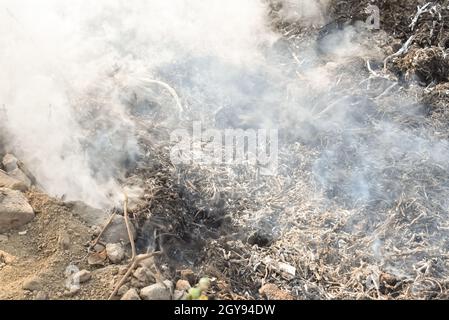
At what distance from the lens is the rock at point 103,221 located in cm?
373

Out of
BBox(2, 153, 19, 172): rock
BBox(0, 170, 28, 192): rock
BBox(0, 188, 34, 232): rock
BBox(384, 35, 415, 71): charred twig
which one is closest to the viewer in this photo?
BBox(0, 188, 34, 232): rock

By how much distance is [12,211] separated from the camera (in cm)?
368

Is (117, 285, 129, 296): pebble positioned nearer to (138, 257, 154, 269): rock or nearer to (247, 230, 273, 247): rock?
(138, 257, 154, 269): rock

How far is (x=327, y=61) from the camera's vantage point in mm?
5414

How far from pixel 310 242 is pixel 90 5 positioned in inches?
137

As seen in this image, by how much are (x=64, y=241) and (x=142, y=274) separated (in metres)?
0.66

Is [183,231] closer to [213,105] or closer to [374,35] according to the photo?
[213,105]

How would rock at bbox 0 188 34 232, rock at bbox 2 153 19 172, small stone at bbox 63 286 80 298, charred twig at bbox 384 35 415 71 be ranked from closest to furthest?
small stone at bbox 63 286 80 298 < rock at bbox 0 188 34 232 < rock at bbox 2 153 19 172 < charred twig at bbox 384 35 415 71

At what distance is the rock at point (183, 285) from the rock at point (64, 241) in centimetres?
86

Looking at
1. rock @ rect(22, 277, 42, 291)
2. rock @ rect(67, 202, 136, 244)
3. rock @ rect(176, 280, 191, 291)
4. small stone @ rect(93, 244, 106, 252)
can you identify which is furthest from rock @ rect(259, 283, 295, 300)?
rock @ rect(22, 277, 42, 291)

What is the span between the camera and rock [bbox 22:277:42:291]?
3.32 metres

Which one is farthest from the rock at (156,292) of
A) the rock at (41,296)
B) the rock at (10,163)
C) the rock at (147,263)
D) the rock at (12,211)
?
the rock at (10,163)

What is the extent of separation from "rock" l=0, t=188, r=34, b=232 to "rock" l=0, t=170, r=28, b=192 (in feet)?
0.35

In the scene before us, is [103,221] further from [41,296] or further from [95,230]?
[41,296]
